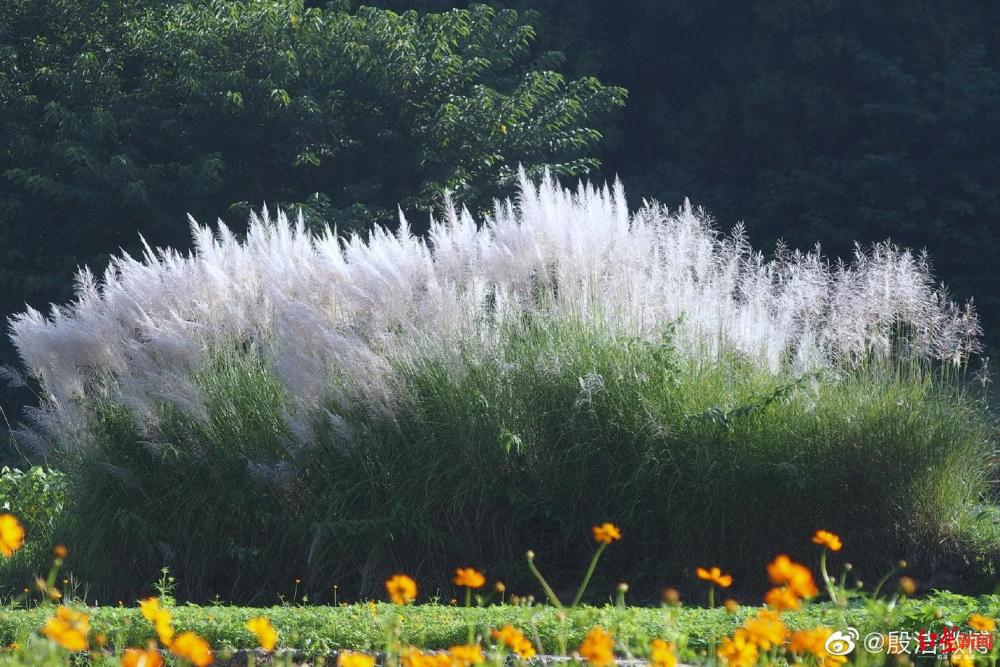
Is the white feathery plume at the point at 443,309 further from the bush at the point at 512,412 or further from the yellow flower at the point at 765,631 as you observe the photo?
the yellow flower at the point at 765,631

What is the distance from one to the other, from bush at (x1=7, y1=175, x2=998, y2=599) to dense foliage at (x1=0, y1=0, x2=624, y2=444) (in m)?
7.29

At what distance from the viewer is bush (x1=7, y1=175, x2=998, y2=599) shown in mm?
5281

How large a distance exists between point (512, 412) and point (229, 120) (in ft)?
32.2

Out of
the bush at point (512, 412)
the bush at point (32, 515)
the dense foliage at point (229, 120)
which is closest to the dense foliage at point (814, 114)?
the dense foliage at point (229, 120)

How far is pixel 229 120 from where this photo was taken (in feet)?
46.6

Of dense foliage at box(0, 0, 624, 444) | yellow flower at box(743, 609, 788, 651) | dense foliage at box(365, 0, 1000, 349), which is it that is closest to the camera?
yellow flower at box(743, 609, 788, 651)

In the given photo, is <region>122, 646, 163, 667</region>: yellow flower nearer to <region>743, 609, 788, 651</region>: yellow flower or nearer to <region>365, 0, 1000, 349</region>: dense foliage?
<region>743, 609, 788, 651</region>: yellow flower

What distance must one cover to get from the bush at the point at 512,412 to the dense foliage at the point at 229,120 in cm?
729

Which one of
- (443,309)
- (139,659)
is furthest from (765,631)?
(443,309)

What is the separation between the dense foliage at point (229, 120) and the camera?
1382cm

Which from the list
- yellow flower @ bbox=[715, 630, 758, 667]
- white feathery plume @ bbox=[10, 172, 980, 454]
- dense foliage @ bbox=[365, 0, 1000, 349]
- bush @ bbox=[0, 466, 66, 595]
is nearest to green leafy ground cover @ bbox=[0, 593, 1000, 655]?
white feathery plume @ bbox=[10, 172, 980, 454]

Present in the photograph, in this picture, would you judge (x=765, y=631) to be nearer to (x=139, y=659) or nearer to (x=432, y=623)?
(x=139, y=659)

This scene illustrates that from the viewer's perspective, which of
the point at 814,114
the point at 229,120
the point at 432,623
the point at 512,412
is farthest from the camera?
the point at 814,114

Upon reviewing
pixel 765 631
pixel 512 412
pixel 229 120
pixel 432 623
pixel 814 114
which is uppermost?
pixel 229 120
